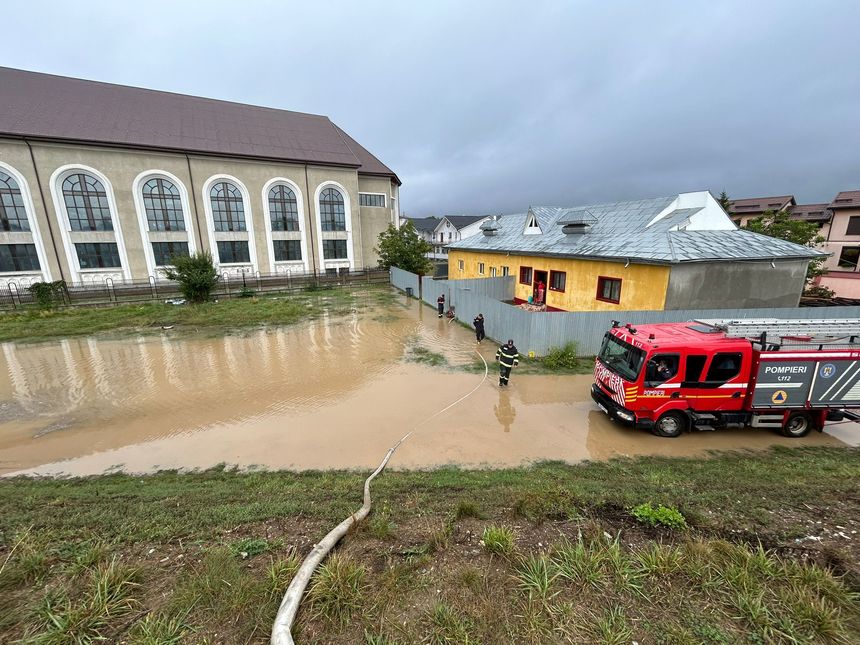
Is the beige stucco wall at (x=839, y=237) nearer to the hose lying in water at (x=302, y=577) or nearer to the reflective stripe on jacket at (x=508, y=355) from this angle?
the reflective stripe on jacket at (x=508, y=355)

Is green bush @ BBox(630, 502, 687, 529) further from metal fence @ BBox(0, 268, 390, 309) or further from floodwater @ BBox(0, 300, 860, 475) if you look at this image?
metal fence @ BBox(0, 268, 390, 309)

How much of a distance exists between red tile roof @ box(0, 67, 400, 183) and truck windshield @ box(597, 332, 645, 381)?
34825mm

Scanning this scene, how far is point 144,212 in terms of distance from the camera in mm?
30172

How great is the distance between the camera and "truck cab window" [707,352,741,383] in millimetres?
7703

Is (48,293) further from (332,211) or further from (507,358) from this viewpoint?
(507,358)

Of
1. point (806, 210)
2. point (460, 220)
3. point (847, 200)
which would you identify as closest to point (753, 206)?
point (806, 210)

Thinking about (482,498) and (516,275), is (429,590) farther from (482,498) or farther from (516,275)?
(516,275)

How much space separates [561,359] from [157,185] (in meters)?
35.8

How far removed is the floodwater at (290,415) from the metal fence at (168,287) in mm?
13343

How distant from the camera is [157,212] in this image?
30.7 metres

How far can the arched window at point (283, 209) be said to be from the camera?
34.7m

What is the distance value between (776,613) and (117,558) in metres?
6.64

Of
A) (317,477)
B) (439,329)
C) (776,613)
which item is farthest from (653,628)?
(439,329)

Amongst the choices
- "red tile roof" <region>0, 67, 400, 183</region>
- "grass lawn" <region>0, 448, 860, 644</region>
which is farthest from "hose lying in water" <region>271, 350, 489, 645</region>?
"red tile roof" <region>0, 67, 400, 183</region>
